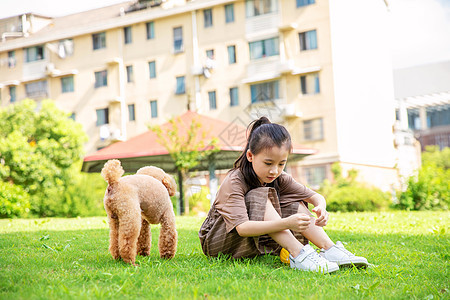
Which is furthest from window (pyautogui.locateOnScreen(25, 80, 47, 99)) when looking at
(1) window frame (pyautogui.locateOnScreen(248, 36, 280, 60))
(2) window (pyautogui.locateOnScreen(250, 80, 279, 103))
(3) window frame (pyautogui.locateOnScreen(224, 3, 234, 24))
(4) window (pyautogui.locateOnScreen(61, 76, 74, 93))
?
(2) window (pyautogui.locateOnScreen(250, 80, 279, 103))

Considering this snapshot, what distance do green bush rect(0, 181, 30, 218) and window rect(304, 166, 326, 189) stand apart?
44.4ft

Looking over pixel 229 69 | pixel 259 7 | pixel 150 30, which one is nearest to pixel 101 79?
pixel 150 30

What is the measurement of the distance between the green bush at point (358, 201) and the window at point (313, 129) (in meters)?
9.60

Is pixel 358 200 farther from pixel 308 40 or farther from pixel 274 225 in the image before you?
pixel 308 40

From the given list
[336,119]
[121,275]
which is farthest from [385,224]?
[336,119]

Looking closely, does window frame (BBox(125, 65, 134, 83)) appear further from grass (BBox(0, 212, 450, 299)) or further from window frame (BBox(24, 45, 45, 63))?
grass (BBox(0, 212, 450, 299))

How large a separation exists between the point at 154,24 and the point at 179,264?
26.0 meters

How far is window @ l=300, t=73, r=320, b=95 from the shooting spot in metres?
24.0

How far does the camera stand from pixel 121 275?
9.73 ft

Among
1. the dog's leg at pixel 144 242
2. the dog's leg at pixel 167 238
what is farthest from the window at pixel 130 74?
the dog's leg at pixel 167 238

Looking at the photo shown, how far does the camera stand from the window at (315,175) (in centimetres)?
2383

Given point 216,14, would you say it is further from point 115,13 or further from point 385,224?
point 385,224

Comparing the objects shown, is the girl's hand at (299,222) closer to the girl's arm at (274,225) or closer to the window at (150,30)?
the girl's arm at (274,225)

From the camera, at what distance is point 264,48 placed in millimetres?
25234
